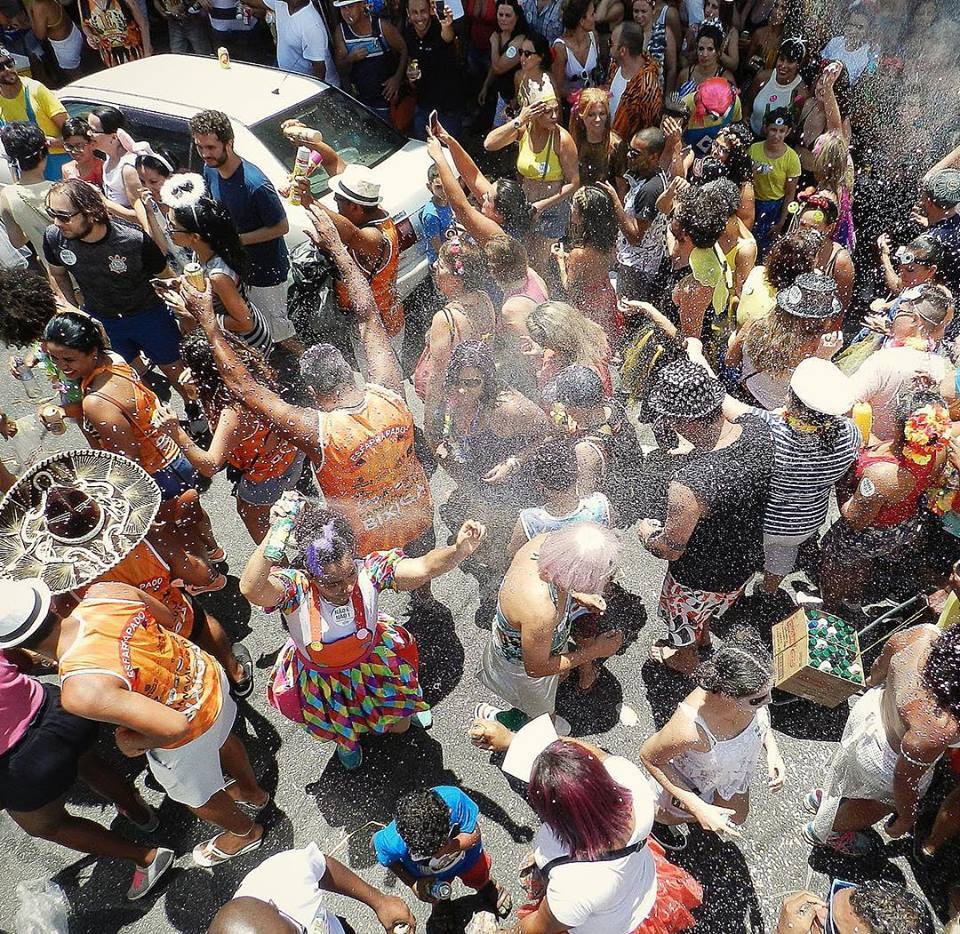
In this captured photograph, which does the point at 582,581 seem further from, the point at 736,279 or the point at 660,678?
the point at 736,279

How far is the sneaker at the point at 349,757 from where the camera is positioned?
140 inches

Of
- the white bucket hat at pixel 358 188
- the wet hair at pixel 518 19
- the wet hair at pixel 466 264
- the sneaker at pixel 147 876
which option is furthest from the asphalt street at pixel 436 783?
the wet hair at pixel 518 19

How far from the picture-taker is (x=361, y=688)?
3311 mm

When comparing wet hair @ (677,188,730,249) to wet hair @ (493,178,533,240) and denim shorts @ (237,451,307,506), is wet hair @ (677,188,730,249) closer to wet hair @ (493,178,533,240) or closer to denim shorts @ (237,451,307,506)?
wet hair @ (493,178,533,240)

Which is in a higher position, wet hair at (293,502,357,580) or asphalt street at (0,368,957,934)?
wet hair at (293,502,357,580)

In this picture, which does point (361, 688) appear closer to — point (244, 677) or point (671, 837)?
point (244, 677)

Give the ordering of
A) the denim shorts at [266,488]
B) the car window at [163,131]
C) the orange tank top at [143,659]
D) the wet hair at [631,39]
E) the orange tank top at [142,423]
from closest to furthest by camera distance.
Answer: the orange tank top at [143,659] → the orange tank top at [142,423] → the denim shorts at [266,488] → the car window at [163,131] → the wet hair at [631,39]

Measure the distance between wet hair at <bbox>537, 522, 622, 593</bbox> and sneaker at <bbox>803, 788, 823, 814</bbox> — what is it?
5.12 ft

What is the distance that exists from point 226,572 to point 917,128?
306 inches

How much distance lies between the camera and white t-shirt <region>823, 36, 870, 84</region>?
22.9 feet

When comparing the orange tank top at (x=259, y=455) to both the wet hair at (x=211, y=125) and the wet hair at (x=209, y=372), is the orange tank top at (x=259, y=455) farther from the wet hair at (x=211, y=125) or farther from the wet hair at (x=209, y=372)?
the wet hair at (x=211, y=125)

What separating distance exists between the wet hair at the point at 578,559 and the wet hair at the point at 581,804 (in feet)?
2.42

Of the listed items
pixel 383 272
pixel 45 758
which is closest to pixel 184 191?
pixel 383 272

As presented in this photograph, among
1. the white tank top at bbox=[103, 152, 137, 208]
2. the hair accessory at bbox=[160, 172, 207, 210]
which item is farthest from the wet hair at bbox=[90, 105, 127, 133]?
the hair accessory at bbox=[160, 172, 207, 210]
